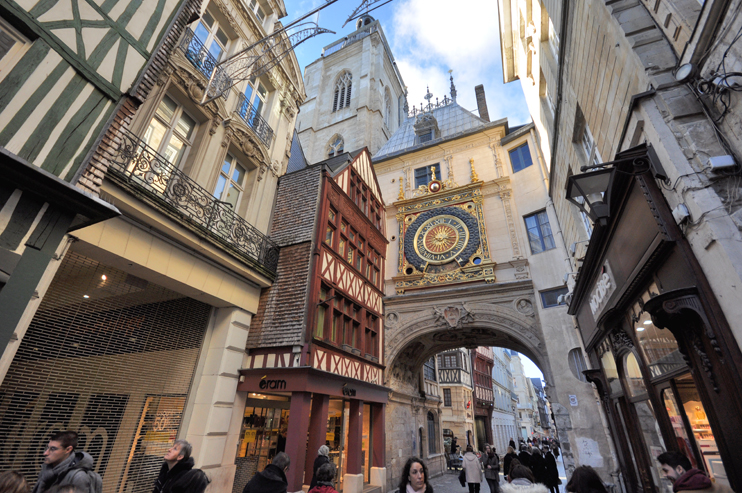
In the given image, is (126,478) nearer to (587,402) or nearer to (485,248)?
(587,402)

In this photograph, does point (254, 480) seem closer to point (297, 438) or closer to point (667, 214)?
point (297, 438)

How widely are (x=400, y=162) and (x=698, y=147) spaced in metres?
16.7

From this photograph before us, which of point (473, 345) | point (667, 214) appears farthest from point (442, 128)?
point (667, 214)

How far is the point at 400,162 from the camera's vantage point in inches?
765

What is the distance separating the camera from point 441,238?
16.2 m

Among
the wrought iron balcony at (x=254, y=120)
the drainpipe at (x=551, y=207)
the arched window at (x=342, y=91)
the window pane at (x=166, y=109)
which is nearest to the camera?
the window pane at (x=166, y=109)

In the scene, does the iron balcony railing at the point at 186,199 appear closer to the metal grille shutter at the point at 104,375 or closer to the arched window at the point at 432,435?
the metal grille shutter at the point at 104,375

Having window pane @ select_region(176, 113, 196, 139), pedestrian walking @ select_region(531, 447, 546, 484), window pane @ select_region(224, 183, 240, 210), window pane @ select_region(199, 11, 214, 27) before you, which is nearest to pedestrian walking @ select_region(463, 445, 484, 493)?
pedestrian walking @ select_region(531, 447, 546, 484)

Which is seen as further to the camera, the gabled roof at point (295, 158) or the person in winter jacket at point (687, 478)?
the gabled roof at point (295, 158)

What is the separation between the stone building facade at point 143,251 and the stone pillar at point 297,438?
1285mm

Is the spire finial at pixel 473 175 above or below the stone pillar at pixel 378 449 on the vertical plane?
above

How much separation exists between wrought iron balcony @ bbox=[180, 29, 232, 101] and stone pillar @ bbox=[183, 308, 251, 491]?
17.6 feet

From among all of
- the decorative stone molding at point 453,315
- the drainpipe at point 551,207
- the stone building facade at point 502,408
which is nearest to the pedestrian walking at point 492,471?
the decorative stone molding at point 453,315

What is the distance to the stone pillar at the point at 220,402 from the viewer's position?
20.9 feet
